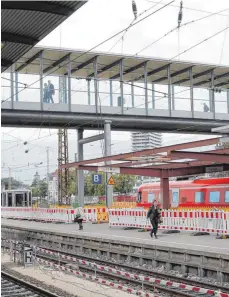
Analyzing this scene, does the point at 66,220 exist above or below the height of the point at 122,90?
below

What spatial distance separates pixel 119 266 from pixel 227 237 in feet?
15.5

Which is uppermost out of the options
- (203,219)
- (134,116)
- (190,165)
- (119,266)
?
(134,116)

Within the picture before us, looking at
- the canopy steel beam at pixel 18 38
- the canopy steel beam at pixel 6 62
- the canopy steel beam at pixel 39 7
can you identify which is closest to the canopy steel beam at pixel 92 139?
the canopy steel beam at pixel 6 62

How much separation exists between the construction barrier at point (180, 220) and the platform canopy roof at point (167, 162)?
215cm

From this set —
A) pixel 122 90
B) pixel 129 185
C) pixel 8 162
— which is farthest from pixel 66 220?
pixel 129 185

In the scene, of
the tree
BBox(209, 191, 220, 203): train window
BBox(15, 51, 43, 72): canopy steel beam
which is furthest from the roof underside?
the tree

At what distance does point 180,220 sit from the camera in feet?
71.4

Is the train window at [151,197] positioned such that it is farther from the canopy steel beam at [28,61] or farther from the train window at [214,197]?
the canopy steel beam at [28,61]

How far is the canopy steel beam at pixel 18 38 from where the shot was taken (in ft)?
31.4

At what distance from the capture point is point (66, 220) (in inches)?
1267

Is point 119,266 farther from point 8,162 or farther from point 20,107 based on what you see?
point 8,162

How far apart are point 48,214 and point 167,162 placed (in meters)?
13.9

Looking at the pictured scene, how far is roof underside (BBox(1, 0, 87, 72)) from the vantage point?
26.2 ft

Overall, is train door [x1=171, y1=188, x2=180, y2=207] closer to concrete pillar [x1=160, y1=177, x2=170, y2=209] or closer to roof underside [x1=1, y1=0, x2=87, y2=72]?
concrete pillar [x1=160, y1=177, x2=170, y2=209]
